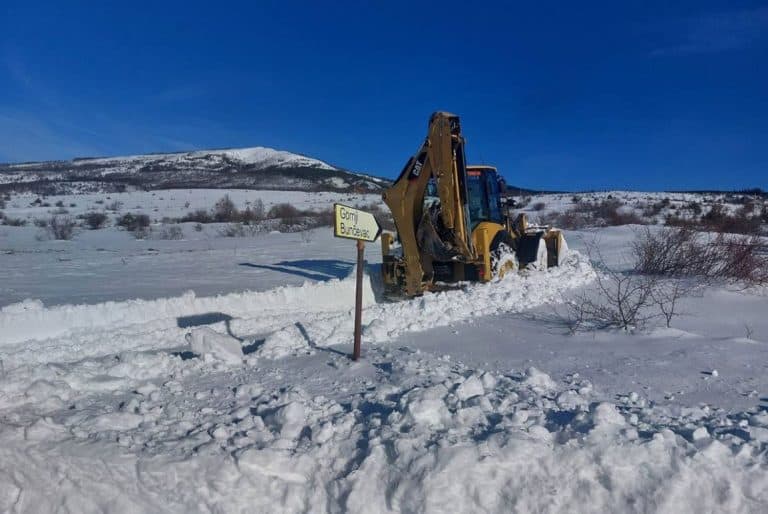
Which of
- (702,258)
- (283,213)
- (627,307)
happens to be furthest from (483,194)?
(283,213)

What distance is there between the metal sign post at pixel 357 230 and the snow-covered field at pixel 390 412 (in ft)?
1.41

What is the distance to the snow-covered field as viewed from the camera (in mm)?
3561

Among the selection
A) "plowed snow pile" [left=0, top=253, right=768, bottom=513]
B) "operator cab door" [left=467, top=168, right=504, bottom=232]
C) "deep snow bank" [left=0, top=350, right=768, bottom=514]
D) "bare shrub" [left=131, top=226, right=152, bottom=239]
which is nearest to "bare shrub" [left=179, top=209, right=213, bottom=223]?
"bare shrub" [left=131, top=226, right=152, bottom=239]

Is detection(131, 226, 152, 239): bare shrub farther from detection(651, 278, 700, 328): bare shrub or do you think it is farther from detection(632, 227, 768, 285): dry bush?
detection(651, 278, 700, 328): bare shrub

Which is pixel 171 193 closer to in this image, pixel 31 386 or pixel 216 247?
pixel 216 247

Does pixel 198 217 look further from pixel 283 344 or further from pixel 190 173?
pixel 190 173

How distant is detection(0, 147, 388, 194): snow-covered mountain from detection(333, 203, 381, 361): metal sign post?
58021mm

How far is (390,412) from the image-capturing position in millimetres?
4574

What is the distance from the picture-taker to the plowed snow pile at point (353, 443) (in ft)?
11.5

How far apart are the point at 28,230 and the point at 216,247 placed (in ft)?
36.0

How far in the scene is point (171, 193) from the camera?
166 ft

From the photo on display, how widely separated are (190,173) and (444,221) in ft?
261

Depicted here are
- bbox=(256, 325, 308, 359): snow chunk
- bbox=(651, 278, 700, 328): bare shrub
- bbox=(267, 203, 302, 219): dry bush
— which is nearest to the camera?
bbox=(256, 325, 308, 359): snow chunk

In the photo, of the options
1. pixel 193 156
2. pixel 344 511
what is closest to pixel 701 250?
pixel 344 511
